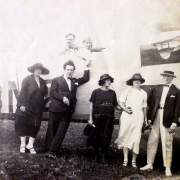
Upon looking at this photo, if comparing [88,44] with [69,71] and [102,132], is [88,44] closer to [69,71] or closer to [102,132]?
[69,71]

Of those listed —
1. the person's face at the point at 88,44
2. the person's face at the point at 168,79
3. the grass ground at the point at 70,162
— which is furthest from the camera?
the person's face at the point at 88,44

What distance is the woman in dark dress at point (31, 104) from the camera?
244 cm

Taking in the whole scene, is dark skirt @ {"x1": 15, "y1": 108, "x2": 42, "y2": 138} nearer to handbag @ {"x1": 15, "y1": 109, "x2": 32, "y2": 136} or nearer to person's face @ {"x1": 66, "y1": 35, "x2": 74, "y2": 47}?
handbag @ {"x1": 15, "y1": 109, "x2": 32, "y2": 136}

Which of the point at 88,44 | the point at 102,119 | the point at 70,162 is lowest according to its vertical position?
the point at 70,162

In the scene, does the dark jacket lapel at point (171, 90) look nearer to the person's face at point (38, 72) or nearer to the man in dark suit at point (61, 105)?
the man in dark suit at point (61, 105)

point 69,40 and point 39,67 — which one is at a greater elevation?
point 69,40

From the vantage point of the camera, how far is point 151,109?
90.8 inches

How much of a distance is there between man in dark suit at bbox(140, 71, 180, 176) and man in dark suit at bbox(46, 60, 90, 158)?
0.73m

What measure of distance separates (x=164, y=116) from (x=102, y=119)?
1.95 feet

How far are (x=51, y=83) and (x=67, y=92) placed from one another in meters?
0.20

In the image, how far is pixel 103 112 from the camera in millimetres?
2338

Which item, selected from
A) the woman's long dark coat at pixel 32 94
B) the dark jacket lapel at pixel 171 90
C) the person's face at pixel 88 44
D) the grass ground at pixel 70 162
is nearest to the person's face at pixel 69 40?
the person's face at pixel 88 44

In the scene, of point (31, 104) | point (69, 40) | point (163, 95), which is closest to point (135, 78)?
point (163, 95)

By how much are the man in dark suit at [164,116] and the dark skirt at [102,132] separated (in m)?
0.39
